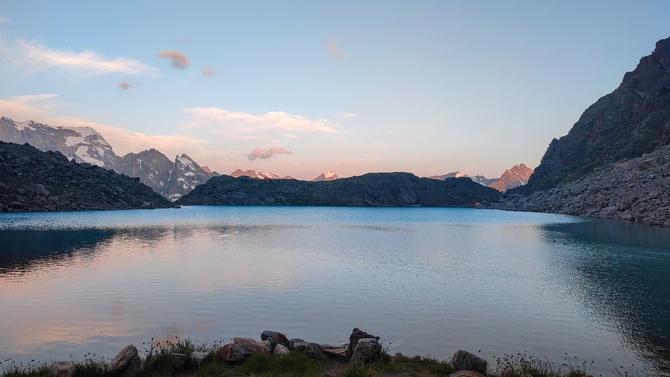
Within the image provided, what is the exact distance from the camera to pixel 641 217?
116m

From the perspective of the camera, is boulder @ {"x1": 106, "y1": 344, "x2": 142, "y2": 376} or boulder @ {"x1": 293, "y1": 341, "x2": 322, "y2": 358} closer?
boulder @ {"x1": 106, "y1": 344, "x2": 142, "y2": 376}

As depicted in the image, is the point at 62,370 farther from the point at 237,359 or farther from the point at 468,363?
the point at 468,363

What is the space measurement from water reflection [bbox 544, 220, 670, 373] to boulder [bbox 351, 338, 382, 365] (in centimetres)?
1262

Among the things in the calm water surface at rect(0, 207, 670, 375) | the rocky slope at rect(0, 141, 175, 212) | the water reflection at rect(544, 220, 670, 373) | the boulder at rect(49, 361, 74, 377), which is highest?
the rocky slope at rect(0, 141, 175, 212)

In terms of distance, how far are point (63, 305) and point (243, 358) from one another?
19309mm

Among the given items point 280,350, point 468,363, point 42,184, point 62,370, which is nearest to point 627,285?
point 468,363

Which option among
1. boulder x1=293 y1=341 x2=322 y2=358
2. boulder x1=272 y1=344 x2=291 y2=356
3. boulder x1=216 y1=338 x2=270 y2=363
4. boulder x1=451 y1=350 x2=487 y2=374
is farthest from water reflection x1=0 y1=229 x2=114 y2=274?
boulder x1=451 y1=350 x2=487 y2=374

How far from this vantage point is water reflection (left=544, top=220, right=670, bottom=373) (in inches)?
911

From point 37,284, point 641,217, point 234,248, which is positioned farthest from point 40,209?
point 641,217

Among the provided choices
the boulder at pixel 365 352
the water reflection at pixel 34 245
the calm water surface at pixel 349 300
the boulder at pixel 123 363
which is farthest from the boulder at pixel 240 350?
the water reflection at pixel 34 245

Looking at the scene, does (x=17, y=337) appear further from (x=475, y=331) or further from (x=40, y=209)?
(x=40, y=209)

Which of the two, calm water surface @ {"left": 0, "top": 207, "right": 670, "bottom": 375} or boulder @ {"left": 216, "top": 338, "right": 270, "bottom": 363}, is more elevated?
boulder @ {"left": 216, "top": 338, "right": 270, "bottom": 363}

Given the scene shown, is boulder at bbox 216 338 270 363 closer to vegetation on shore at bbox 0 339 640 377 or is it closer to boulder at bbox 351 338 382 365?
vegetation on shore at bbox 0 339 640 377

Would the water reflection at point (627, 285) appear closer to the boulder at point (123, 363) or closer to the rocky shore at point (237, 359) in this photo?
the rocky shore at point (237, 359)
